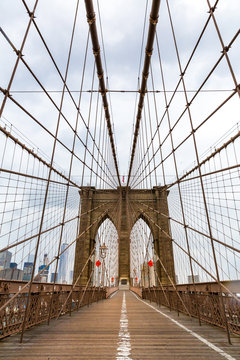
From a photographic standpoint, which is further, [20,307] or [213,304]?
[213,304]

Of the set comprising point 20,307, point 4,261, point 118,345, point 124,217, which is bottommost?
point 118,345

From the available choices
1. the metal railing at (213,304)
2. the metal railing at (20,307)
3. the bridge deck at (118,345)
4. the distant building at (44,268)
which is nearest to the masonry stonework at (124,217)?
the distant building at (44,268)

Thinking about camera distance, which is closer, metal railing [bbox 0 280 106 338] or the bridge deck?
the bridge deck

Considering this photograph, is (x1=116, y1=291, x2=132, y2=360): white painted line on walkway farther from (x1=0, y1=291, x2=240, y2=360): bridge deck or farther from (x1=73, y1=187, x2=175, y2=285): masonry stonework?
(x1=73, y1=187, x2=175, y2=285): masonry stonework

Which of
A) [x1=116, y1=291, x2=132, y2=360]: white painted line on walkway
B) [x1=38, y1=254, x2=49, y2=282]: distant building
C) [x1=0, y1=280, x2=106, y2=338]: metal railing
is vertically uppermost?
[x1=38, y1=254, x2=49, y2=282]: distant building

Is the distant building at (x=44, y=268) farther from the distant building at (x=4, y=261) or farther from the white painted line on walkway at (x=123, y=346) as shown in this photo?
the white painted line on walkway at (x=123, y=346)

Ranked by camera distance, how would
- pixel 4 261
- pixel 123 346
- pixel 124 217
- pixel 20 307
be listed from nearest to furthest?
pixel 123 346
pixel 20 307
pixel 4 261
pixel 124 217

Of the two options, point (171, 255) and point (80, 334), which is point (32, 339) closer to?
point (80, 334)

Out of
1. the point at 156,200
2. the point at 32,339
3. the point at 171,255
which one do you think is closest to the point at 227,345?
the point at 32,339

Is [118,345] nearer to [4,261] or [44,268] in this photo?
[44,268]

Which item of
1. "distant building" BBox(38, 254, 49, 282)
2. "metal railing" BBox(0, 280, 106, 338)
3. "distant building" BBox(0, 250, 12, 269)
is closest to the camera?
"metal railing" BBox(0, 280, 106, 338)

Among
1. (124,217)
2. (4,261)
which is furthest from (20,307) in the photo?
(124,217)

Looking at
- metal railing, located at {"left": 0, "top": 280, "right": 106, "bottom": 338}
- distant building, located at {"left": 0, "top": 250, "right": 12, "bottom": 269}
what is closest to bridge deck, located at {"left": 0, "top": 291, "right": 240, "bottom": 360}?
metal railing, located at {"left": 0, "top": 280, "right": 106, "bottom": 338}

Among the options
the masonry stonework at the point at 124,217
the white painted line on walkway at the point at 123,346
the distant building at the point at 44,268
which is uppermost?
the masonry stonework at the point at 124,217
